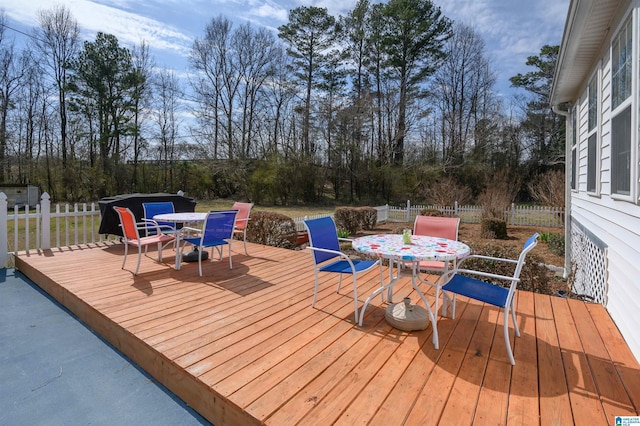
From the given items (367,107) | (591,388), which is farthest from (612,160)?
(367,107)

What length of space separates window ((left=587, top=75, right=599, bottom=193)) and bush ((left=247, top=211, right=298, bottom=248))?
4.66 m

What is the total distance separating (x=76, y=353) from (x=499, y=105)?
2309cm

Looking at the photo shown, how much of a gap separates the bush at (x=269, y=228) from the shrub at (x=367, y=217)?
403 cm

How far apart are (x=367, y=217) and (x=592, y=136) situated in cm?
700

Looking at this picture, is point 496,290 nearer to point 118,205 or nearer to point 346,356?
point 346,356

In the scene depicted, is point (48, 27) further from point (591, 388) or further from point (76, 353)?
point (591, 388)

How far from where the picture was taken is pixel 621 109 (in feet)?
8.14

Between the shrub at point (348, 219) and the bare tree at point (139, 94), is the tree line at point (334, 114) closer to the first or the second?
the bare tree at point (139, 94)

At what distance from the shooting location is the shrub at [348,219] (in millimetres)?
9734

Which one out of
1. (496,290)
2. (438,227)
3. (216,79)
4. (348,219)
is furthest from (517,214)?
(216,79)

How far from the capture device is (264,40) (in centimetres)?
1983

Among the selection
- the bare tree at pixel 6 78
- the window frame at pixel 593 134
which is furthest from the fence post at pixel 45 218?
the bare tree at pixel 6 78

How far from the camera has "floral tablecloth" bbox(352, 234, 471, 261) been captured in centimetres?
221

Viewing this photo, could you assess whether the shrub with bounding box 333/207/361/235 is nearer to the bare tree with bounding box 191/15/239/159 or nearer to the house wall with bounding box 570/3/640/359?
the house wall with bounding box 570/3/640/359
